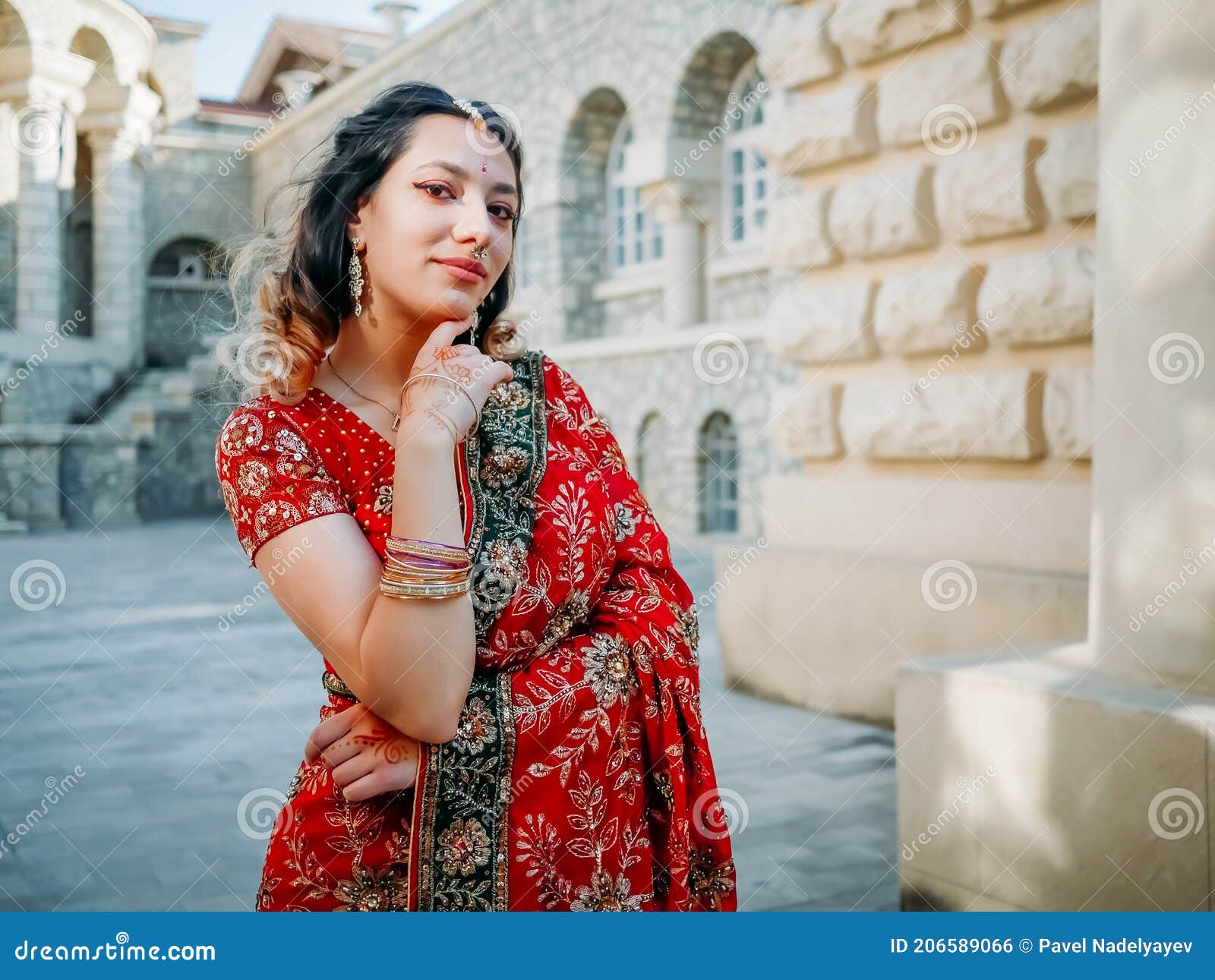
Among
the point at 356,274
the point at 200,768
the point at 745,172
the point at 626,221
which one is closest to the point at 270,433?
the point at 356,274

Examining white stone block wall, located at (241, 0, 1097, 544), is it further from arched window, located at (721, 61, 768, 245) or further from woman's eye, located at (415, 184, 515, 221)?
arched window, located at (721, 61, 768, 245)

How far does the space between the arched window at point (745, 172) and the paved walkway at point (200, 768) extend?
6.08 m

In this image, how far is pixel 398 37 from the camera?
58.1 feet

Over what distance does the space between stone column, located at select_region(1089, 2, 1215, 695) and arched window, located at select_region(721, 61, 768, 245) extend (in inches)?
355

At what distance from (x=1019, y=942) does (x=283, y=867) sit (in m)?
1.12

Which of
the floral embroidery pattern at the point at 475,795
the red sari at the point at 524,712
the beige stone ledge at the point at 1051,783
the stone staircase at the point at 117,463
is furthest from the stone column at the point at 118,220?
the floral embroidery pattern at the point at 475,795

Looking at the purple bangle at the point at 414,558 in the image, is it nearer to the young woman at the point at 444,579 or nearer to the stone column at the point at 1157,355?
the young woman at the point at 444,579

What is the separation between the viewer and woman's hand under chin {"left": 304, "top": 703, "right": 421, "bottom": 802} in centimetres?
133

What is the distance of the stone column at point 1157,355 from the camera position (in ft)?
7.70

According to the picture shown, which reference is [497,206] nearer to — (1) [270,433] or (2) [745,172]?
(1) [270,433]

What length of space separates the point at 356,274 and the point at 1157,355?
173 centimetres

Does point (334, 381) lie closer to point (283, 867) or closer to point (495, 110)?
point (495, 110)

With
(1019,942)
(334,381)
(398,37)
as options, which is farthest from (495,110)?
(398,37)

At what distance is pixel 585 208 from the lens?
1372cm
